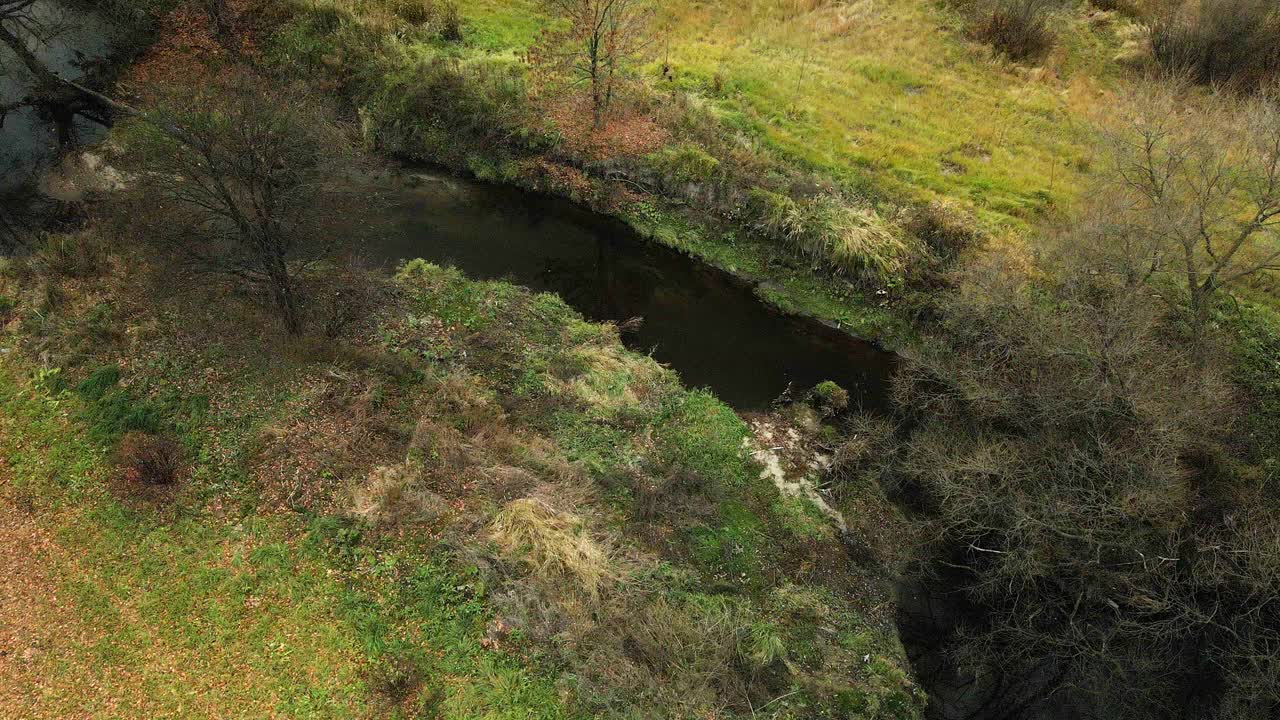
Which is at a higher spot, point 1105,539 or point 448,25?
point 448,25

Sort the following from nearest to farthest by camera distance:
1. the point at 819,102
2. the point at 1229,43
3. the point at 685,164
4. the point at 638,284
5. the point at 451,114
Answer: the point at 638,284 → the point at 685,164 → the point at 451,114 → the point at 1229,43 → the point at 819,102

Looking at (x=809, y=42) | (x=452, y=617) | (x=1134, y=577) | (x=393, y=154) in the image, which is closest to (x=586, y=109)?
(x=393, y=154)

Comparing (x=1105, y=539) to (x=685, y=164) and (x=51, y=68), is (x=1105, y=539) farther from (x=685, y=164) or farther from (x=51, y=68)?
(x=51, y=68)

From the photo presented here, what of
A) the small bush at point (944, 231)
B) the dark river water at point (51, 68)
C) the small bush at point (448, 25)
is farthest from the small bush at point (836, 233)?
the dark river water at point (51, 68)

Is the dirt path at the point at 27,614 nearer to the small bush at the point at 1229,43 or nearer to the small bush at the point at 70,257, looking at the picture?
the small bush at the point at 70,257

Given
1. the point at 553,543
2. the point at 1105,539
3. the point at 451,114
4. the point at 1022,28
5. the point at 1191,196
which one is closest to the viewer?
the point at 553,543

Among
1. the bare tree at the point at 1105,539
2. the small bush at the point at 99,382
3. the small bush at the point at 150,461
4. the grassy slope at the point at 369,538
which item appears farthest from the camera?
Answer: the small bush at the point at 99,382

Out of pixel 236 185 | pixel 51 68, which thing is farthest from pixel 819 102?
pixel 51 68
